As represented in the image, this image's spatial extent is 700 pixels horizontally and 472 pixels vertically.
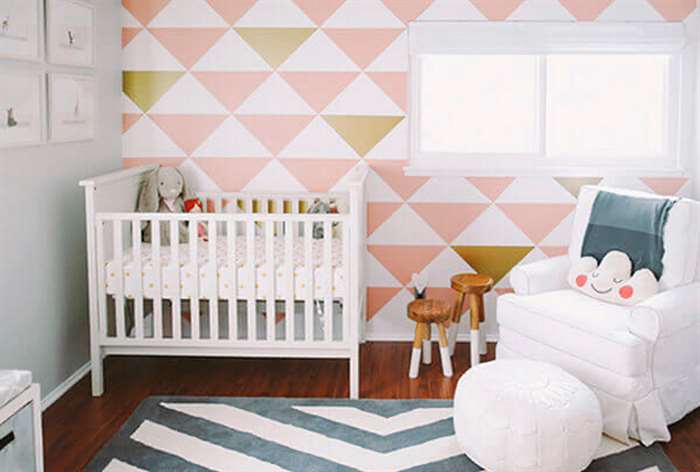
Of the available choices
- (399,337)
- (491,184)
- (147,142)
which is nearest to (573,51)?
(491,184)

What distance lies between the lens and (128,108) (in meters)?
4.44

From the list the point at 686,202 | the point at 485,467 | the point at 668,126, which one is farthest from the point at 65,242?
the point at 668,126

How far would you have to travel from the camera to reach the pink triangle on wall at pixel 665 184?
433cm

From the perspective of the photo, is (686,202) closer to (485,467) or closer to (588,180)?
(588,180)

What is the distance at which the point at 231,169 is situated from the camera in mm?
4465

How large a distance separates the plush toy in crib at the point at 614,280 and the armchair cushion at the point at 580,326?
0.12 feet

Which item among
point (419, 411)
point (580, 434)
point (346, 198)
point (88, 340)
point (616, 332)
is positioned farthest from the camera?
point (346, 198)

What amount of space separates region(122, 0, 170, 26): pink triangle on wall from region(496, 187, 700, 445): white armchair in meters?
2.26

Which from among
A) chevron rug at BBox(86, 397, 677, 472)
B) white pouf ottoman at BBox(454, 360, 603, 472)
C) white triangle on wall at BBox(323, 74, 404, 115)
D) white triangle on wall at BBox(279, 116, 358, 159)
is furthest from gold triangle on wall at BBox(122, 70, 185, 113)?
white pouf ottoman at BBox(454, 360, 603, 472)

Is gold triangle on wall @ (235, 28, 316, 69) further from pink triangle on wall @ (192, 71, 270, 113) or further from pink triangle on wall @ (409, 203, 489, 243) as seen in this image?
pink triangle on wall @ (409, 203, 489, 243)

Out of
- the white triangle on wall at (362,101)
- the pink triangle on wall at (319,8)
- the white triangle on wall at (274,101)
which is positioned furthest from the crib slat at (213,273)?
the pink triangle on wall at (319,8)

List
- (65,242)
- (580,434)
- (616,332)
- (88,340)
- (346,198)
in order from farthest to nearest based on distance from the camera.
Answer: (346,198), (88,340), (65,242), (616,332), (580,434)

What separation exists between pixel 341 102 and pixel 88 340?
1708mm

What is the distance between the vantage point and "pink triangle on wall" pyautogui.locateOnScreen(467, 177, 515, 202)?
4.37 m
